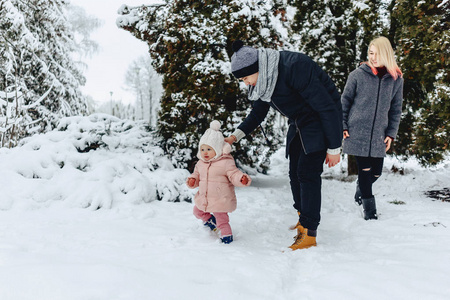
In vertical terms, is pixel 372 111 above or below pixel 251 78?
below

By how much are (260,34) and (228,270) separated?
4218mm

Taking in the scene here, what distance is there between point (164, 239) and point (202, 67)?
3051 mm

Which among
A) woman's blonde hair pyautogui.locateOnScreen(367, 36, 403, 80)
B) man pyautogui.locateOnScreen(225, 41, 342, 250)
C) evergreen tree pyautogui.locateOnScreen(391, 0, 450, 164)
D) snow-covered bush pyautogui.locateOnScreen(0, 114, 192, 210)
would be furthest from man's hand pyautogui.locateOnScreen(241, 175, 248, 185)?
evergreen tree pyautogui.locateOnScreen(391, 0, 450, 164)

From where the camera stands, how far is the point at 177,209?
3838 millimetres

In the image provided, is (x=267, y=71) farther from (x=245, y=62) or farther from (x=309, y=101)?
(x=309, y=101)

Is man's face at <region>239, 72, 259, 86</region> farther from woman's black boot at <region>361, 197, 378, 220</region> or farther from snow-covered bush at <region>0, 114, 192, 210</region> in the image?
snow-covered bush at <region>0, 114, 192, 210</region>

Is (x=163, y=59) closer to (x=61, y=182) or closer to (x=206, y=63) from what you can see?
(x=206, y=63)

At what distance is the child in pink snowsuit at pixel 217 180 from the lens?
2686 millimetres

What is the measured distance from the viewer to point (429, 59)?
475 cm

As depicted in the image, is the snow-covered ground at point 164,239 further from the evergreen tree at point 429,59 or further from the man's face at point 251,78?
the man's face at point 251,78

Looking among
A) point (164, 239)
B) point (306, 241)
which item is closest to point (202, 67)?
point (164, 239)

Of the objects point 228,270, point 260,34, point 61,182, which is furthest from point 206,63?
point 228,270

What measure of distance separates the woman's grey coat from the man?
0.93m

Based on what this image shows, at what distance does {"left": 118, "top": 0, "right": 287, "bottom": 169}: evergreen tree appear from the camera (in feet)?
16.1
